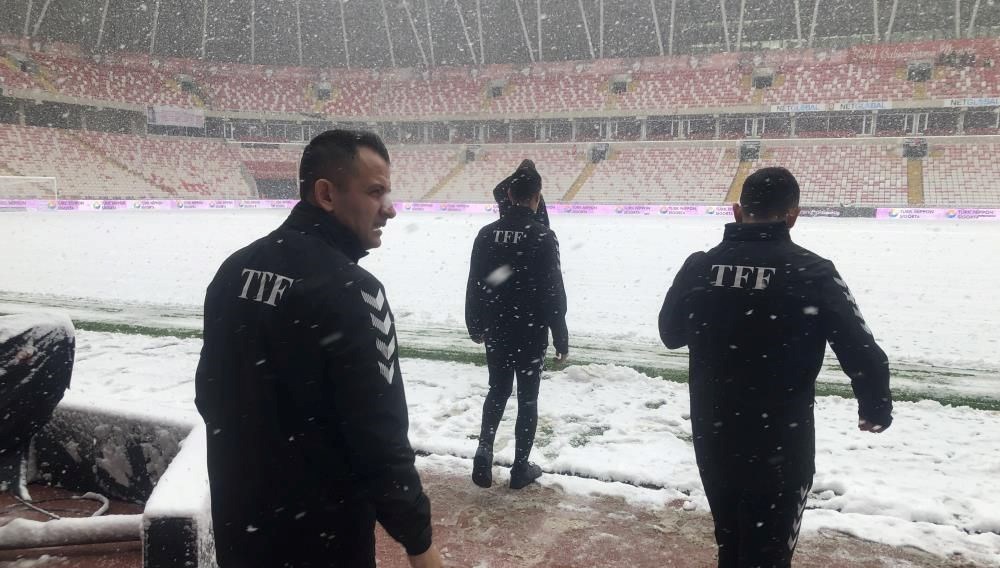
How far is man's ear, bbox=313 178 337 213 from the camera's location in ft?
4.85

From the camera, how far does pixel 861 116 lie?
32.3 meters

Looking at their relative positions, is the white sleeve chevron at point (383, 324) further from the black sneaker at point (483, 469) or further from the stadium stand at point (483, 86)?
the stadium stand at point (483, 86)

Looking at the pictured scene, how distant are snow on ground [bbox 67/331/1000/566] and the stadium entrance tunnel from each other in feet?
0.39

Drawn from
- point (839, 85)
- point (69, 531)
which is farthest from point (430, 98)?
point (69, 531)

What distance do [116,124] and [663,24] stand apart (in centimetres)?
3346

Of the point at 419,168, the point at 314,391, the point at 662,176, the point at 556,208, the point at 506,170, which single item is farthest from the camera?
the point at 419,168

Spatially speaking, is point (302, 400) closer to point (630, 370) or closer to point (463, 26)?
point (630, 370)

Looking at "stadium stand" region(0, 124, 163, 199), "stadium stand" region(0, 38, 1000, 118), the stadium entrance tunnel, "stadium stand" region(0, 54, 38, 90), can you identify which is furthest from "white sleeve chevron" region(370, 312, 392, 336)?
"stadium stand" region(0, 54, 38, 90)

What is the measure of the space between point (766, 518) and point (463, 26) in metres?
41.1

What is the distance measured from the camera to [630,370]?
18.7 ft

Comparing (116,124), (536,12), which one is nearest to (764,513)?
(536,12)

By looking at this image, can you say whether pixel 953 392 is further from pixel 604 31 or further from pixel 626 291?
pixel 604 31

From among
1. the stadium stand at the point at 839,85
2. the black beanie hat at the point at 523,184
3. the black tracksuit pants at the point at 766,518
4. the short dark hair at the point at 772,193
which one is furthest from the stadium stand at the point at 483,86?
the black tracksuit pants at the point at 766,518

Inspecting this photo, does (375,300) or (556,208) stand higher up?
(375,300)
